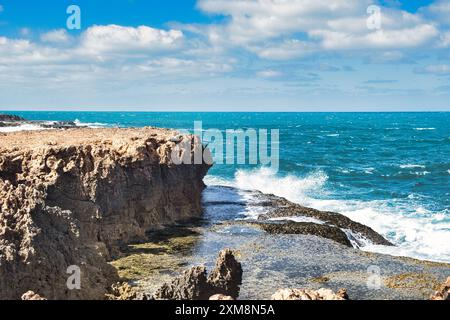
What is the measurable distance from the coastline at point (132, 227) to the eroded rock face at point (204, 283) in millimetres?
969

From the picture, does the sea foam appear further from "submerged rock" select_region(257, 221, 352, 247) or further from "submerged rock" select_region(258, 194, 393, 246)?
"submerged rock" select_region(257, 221, 352, 247)

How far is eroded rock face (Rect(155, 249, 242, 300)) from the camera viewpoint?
13.6 meters

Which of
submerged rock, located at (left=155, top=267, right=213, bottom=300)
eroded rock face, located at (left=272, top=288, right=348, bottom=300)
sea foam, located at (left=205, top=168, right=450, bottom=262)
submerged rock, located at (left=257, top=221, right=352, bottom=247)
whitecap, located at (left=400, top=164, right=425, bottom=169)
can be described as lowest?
sea foam, located at (left=205, top=168, right=450, bottom=262)

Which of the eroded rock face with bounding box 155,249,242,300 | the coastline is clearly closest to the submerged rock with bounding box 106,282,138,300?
the coastline

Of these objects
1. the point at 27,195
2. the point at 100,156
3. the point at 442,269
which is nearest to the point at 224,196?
the point at 100,156

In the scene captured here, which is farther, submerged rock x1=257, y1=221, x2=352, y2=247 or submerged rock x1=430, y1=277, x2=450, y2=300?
submerged rock x1=257, y1=221, x2=352, y2=247

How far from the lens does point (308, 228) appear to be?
91.1 ft

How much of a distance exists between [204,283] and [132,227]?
36.3 feet

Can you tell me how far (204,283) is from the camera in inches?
569

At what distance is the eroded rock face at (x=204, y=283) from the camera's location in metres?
13.6

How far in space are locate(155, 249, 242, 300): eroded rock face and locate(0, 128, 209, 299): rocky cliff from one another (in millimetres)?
1907
